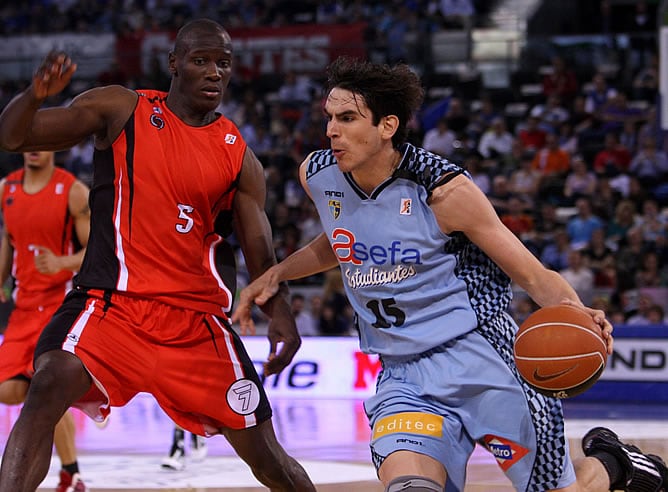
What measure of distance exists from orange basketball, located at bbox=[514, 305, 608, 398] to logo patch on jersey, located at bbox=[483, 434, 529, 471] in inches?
11.9

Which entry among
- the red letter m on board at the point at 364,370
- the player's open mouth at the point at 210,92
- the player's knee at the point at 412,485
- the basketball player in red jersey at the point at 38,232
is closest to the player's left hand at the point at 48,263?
the basketball player in red jersey at the point at 38,232

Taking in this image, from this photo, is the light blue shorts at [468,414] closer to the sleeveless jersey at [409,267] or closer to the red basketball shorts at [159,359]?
the sleeveless jersey at [409,267]

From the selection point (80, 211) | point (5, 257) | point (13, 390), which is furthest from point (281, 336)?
point (5, 257)

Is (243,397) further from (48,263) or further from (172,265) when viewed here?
(48,263)

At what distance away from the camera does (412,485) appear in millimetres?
3889

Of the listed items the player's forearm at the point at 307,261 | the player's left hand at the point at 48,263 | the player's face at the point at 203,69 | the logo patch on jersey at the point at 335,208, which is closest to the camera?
the logo patch on jersey at the point at 335,208

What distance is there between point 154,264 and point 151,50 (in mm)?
16006

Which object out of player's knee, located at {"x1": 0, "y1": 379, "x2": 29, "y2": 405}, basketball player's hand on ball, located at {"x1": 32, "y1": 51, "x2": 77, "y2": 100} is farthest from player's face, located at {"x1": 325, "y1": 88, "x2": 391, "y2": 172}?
player's knee, located at {"x1": 0, "y1": 379, "x2": 29, "y2": 405}

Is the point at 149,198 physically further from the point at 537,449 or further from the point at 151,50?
the point at 151,50

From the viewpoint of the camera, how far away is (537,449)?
14.0ft

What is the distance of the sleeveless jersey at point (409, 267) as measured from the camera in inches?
167

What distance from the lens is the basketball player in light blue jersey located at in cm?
414

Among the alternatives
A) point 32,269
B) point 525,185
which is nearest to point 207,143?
point 32,269

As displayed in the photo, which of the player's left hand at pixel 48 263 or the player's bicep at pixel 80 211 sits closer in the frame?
the player's left hand at pixel 48 263
